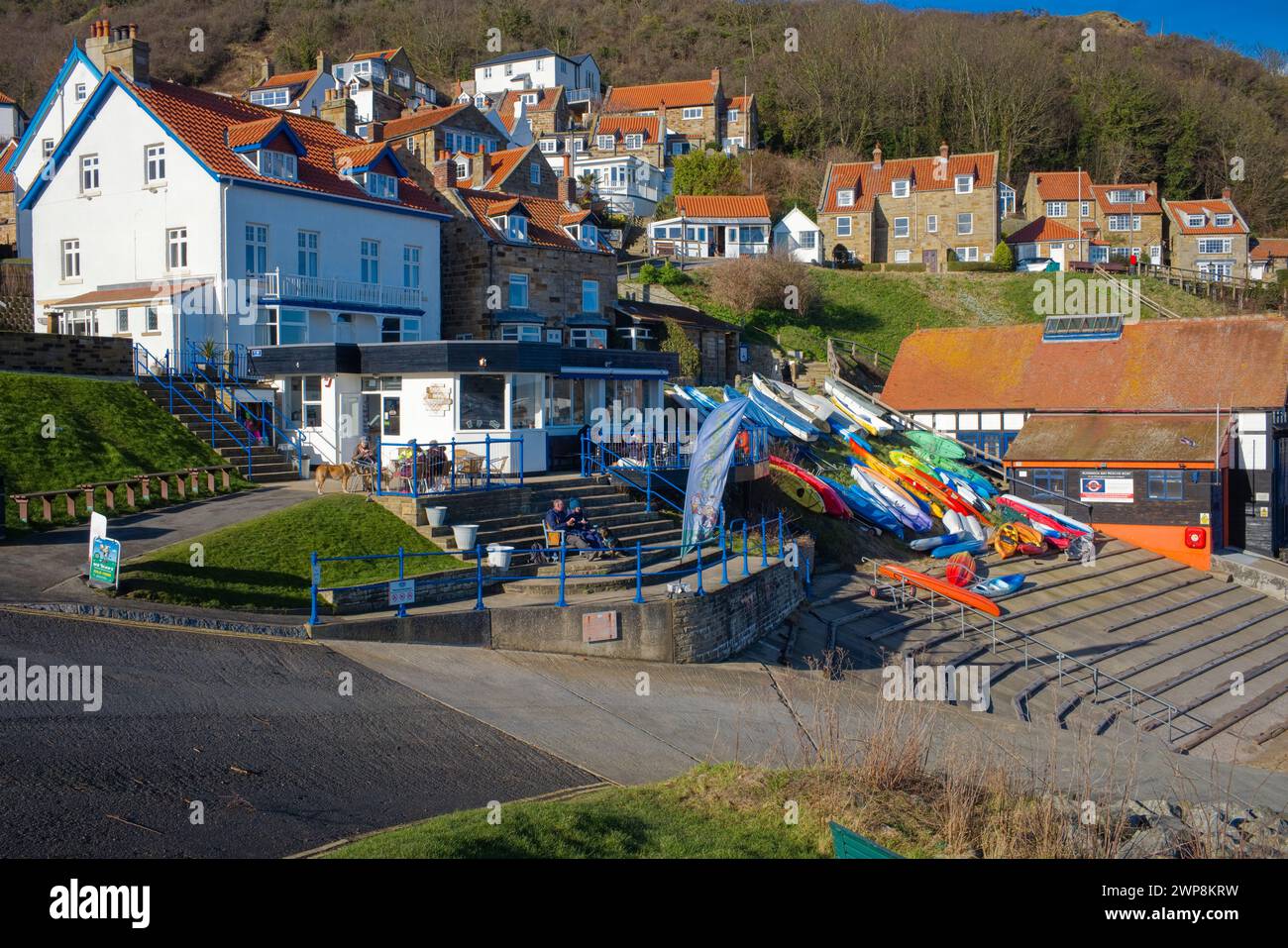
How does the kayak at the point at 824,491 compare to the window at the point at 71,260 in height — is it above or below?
below

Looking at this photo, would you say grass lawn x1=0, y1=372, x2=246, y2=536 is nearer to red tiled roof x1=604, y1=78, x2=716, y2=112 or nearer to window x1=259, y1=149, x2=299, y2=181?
window x1=259, y1=149, x2=299, y2=181

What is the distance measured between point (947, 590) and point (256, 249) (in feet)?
66.3

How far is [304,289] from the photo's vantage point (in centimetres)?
3038

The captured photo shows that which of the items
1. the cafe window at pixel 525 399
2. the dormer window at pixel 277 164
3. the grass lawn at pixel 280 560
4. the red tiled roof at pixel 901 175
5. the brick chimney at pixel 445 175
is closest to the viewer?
the grass lawn at pixel 280 560

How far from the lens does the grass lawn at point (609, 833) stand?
7.88m

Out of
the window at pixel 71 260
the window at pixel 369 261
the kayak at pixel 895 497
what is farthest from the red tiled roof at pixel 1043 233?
the window at pixel 71 260

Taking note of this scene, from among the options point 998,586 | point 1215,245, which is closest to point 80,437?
point 998,586

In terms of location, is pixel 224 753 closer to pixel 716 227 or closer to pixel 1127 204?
pixel 716 227

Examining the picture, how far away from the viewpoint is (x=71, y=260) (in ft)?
106

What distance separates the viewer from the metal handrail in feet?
64.3

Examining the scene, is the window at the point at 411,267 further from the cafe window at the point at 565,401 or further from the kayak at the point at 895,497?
the kayak at the point at 895,497

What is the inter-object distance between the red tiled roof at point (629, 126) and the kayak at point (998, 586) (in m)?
60.5
